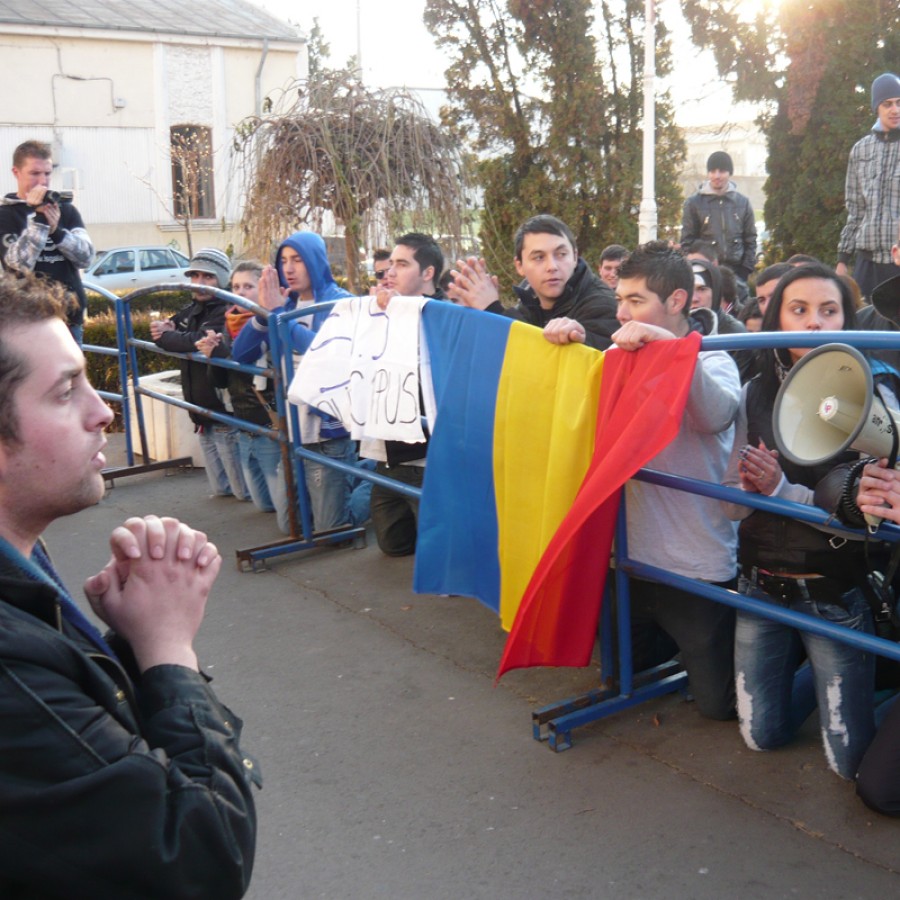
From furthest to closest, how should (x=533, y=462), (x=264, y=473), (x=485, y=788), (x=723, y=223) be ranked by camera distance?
(x=723, y=223) < (x=264, y=473) < (x=533, y=462) < (x=485, y=788)

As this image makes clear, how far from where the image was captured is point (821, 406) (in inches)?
123

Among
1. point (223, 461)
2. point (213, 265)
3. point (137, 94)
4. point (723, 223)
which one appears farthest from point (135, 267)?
point (223, 461)

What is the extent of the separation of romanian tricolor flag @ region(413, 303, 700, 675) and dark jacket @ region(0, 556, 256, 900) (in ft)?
7.19

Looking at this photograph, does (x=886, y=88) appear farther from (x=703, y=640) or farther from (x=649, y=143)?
(x=649, y=143)

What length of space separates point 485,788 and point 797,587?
1.20 m

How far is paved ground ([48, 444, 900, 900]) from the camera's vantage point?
124 inches

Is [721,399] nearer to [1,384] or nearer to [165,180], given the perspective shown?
[1,384]

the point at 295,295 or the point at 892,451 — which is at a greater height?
the point at 295,295

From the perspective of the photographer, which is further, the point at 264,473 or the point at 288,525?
the point at 264,473

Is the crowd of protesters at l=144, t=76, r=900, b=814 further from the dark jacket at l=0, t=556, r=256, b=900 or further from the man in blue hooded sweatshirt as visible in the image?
the dark jacket at l=0, t=556, r=256, b=900

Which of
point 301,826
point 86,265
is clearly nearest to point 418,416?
point 301,826

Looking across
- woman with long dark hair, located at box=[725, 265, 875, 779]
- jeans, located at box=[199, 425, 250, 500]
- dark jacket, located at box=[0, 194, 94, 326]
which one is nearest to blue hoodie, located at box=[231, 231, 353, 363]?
jeans, located at box=[199, 425, 250, 500]

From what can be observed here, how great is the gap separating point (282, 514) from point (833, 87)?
11.3m

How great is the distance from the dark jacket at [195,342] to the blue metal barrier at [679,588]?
12.5 feet
